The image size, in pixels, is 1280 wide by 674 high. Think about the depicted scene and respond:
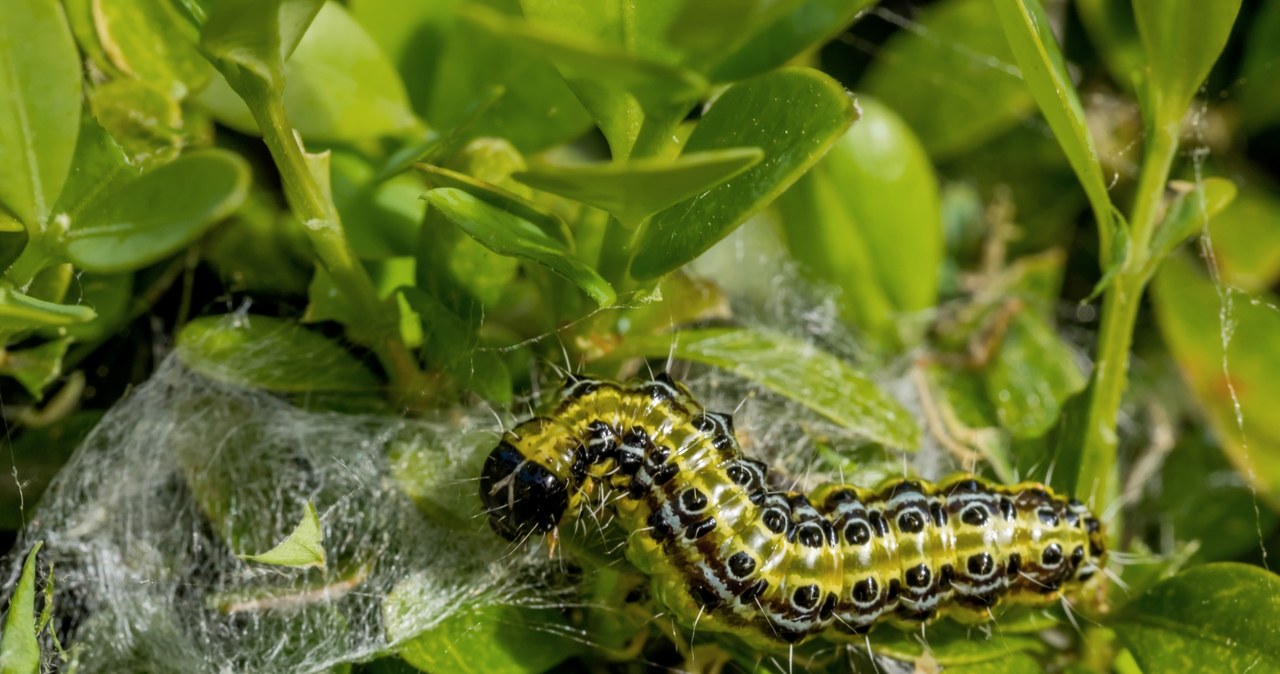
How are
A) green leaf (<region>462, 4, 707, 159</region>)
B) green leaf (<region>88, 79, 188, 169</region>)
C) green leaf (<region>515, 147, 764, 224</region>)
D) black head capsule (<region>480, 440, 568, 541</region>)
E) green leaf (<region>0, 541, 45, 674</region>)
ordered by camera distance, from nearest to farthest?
green leaf (<region>462, 4, 707, 159</region>), green leaf (<region>515, 147, 764, 224</region>), green leaf (<region>0, 541, 45, 674</region>), black head capsule (<region>480, 440, 568, 541</region>), green leaf (<region>88, 79, 188, 169</region>)

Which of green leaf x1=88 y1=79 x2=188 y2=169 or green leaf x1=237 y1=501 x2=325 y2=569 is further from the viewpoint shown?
green leaf x1=88 y1=79 x2=188 y2=169

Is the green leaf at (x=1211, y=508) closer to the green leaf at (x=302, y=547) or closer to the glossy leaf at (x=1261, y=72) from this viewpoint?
the glossy leaf at (x=1261, y=72)

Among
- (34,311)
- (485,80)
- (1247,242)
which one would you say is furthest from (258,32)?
(1247,242)

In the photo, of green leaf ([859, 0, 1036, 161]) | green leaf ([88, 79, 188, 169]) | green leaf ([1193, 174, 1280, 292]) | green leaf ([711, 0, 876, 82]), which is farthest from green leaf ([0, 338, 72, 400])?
green leaf ([1193, 174, 1280, 292])

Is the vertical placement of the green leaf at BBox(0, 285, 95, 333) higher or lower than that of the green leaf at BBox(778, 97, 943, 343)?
higher

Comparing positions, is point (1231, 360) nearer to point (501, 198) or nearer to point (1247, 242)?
point (1247, 242)

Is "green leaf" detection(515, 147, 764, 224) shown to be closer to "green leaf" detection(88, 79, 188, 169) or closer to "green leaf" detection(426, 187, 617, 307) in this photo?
"green leaf" detection(426, 187, 617, 307)

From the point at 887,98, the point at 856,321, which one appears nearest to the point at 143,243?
the point at 856,321
